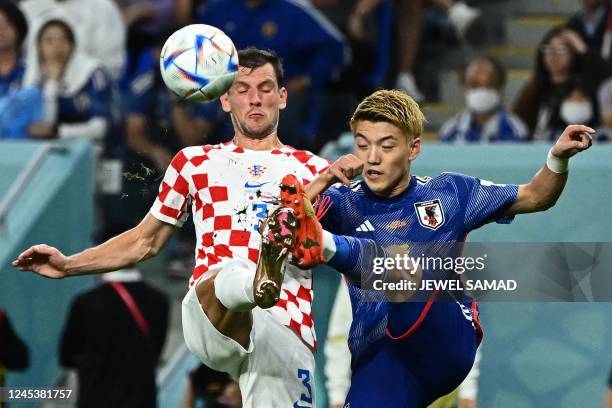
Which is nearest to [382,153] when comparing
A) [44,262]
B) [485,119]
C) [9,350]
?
[44,262]

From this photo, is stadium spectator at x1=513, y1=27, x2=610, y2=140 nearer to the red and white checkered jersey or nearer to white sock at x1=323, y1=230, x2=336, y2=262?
the red and white checkered jersey

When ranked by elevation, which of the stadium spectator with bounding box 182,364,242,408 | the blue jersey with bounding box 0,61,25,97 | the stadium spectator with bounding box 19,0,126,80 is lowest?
the stadium spectator with bounding box 182,364,242,408

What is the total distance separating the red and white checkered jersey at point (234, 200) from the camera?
789 centimetres

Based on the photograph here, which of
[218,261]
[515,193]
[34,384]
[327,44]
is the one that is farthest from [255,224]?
[327,44]

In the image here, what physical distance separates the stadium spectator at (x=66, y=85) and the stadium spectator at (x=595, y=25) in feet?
12.5

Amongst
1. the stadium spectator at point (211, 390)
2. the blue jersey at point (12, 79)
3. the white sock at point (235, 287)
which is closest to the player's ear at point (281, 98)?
the white sock at point (235, 287)

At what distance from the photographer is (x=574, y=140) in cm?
728

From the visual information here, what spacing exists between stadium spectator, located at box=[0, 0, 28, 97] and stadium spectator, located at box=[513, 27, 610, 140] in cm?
394

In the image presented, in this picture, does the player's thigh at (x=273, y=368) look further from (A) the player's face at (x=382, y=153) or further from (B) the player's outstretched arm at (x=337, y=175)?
(A) the player's face at (x=382, y=153)

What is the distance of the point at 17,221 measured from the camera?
11.3 m

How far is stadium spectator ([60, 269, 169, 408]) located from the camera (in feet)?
33.2

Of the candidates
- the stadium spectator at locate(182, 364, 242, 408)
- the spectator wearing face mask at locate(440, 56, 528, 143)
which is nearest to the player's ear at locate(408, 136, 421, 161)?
the stadium spectator at locate(182, 364, 242, 408)

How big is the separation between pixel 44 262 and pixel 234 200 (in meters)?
1.00

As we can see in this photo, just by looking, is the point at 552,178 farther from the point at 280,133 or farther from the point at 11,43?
the point at 11,43
